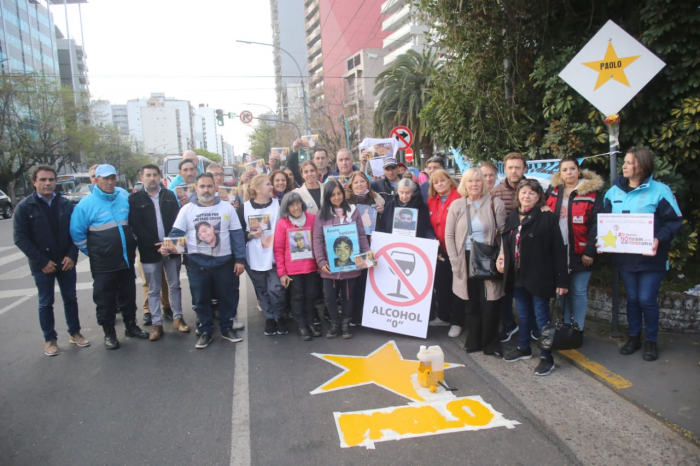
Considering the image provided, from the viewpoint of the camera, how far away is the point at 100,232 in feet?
17.3

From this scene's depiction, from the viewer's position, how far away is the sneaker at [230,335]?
541 centimetres

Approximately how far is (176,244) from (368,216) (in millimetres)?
2319

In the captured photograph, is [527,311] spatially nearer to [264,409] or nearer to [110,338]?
[264,409]

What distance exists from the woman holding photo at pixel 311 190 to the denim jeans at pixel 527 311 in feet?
9.18

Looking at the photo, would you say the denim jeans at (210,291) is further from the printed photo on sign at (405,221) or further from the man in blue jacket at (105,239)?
the printed photo on sign at (405,221)

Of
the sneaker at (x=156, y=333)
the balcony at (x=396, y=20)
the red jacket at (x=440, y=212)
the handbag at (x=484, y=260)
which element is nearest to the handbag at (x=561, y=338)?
the handbag at (x=484, y=260)

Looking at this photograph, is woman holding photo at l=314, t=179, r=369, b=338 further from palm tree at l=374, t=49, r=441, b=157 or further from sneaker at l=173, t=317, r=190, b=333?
palm tree at l=374, t=49, r=441, b=157

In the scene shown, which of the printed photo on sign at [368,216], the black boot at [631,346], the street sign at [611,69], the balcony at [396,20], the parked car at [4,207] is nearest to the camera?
the black boot at [631,346]

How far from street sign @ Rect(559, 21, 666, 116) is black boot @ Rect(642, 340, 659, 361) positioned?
93.5 inches

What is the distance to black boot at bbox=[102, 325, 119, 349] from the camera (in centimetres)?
533

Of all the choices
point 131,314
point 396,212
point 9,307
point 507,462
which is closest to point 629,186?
A: point 396,212

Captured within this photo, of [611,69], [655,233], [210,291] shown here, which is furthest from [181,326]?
[611,69]

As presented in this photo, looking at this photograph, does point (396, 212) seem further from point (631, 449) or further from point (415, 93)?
point (415, 93)

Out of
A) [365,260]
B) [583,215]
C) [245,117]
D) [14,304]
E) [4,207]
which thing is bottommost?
[14,304]
